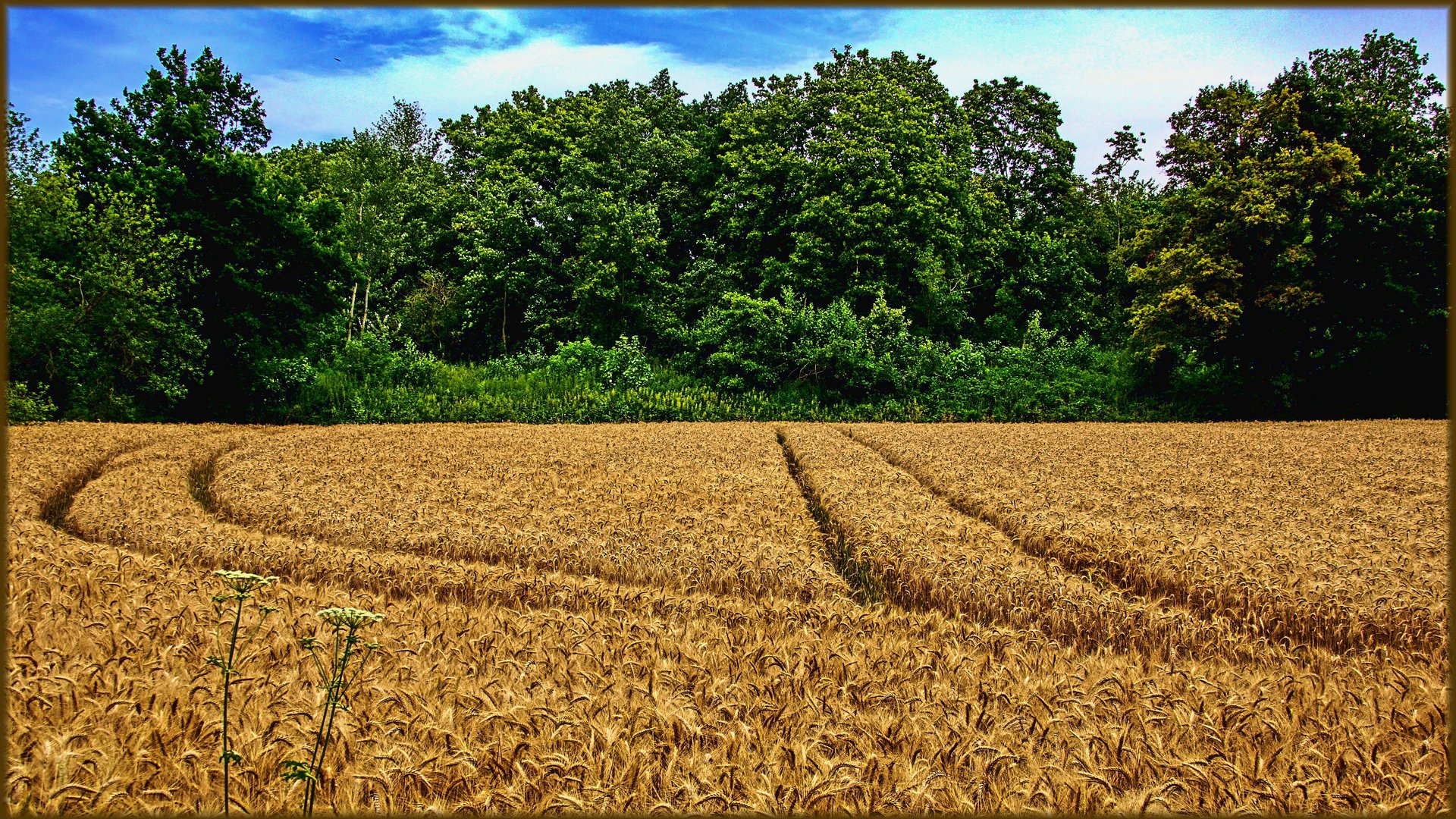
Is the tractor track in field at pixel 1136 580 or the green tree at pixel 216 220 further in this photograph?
the green tree at pixel 216 220

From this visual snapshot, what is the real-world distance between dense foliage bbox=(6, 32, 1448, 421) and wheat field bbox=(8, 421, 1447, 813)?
1614 centimetres

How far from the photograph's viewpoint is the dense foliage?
25.8m

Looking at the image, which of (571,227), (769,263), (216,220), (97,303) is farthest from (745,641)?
(571,227)

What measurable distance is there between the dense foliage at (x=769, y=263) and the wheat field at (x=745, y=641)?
53.0 feet

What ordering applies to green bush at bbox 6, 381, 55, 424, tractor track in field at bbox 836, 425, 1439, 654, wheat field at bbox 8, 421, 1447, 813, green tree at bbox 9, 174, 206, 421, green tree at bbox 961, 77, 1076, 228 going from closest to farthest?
wheat field at bbox 8, 421, 1447, 813, tractor track in field at bbox 836, 425, 1439, 654, green bush at bbox 6, 381, 55, 424, green tree at bbox 9, 174, 206, 421, green tree at bbox 961, 77, 1076, 228

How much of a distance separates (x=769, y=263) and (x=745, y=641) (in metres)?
32.7

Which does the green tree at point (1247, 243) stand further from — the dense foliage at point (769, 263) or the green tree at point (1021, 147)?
the green tree at point (1021, 147)

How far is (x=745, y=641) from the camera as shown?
477 centimetres

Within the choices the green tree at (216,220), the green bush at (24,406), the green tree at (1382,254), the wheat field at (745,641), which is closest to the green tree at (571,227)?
the green tree at (216,220)

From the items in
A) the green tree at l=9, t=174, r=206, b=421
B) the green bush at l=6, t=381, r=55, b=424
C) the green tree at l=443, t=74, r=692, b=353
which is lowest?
the green bush at l=6, t=381, r=55, b=424

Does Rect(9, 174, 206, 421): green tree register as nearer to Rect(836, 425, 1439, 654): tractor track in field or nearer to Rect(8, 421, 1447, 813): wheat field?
Rect(8, 421, 1447, 813): wheat field

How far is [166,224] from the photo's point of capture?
84.1 ft

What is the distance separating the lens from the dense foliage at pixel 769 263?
25.8m

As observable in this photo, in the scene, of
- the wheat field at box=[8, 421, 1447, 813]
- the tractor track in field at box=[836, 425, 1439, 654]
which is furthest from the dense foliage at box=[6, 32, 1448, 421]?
the tractor track in field at box=[836, 425, 1439, 654]
